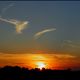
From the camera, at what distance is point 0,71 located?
20297 mm

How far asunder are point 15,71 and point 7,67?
725 mm

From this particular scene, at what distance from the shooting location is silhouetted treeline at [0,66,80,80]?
68.1ft

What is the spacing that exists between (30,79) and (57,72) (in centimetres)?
208

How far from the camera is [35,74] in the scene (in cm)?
2177

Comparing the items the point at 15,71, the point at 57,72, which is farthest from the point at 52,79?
the point at 15,71

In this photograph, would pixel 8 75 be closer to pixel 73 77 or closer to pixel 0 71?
pixel 0 71

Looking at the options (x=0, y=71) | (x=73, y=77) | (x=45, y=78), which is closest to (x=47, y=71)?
(x=45, y=78)

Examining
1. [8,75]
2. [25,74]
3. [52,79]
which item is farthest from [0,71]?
[52,79]

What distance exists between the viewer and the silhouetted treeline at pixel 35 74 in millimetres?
20750

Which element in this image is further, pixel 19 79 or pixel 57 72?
pixel 57 72

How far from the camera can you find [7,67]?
21844 millimetres

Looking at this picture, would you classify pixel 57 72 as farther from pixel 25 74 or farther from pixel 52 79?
pixel 25 74

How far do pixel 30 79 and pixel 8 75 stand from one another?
1536 mm

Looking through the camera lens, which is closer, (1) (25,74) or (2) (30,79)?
(2) (30,79)
